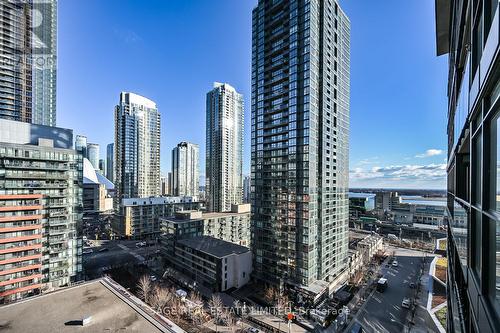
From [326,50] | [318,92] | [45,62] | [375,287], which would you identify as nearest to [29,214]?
[318,92]

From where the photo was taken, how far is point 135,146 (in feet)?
305

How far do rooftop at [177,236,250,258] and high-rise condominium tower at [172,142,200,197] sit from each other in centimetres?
9213

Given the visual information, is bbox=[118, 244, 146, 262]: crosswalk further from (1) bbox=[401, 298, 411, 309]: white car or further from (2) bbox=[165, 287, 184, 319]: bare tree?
(1) bbox=[401, 298, 411, 309]: white car

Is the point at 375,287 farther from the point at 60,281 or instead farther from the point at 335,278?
the point at 60,281

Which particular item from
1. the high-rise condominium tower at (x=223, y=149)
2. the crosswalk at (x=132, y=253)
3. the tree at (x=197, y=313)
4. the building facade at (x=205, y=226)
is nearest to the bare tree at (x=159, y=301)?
the tree at (x=197, y=313)

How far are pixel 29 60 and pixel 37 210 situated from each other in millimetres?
63032

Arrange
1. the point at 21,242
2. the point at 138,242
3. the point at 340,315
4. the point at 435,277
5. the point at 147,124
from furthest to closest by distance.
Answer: the point at 147,124 < the point at 138,242 < the point at 435,277 < the point at 21,242 < the point at 340,315

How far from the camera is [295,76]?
39656 mm

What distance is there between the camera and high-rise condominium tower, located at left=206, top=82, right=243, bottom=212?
94.4 m

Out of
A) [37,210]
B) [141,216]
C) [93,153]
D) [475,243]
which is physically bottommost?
[141,216]

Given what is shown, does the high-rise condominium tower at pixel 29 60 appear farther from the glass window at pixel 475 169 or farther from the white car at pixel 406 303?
the white car at pixel 406 303

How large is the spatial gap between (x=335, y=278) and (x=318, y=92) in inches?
1378

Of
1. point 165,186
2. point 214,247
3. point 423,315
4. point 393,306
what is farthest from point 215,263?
point 165,186

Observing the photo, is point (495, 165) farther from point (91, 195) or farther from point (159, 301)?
point (91, 195)
